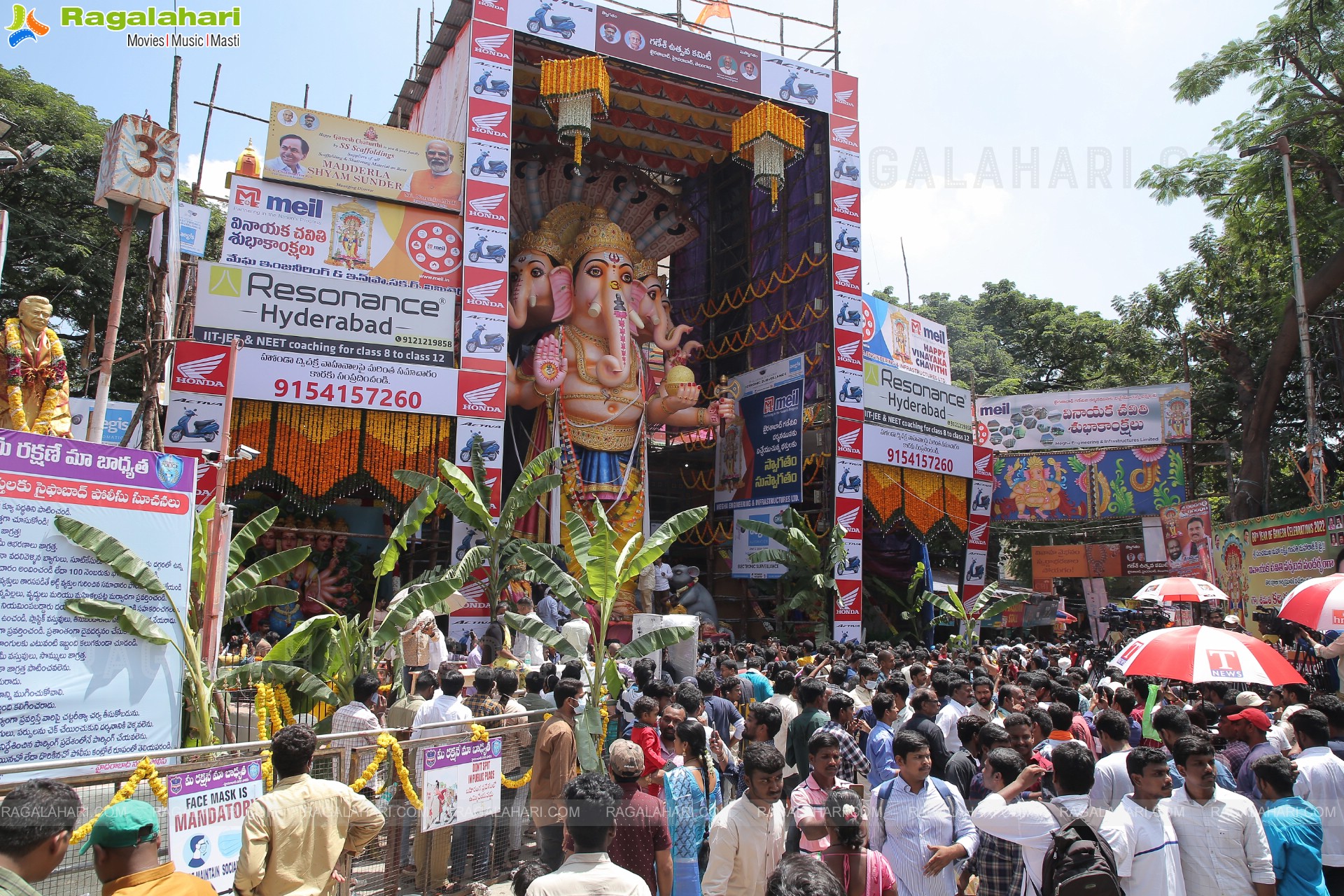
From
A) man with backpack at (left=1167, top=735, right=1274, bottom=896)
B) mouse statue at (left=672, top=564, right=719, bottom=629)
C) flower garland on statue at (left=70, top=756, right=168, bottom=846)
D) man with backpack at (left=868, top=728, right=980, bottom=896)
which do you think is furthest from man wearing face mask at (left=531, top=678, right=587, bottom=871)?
mouse statue at (left=672, top=564, right=719, bottom=629)

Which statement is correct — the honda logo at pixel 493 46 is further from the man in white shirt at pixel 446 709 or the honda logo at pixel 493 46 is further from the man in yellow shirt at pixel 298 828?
the man in yellow shirt at pixel 298 828

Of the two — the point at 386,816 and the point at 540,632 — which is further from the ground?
the point at 540,632

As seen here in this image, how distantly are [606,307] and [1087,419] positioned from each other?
14.1m

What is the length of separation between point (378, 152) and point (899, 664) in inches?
472

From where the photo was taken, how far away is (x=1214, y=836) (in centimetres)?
382

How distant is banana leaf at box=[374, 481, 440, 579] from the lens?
9.24 meters

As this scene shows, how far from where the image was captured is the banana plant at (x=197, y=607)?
6.00 metres

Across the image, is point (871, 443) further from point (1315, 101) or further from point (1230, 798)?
point (1230, 798)

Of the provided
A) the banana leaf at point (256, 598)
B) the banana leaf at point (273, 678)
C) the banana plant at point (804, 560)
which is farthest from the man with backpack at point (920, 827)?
the banana plant at point (804, 560)

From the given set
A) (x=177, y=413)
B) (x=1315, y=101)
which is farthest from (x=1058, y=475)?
(x=177, y=413)

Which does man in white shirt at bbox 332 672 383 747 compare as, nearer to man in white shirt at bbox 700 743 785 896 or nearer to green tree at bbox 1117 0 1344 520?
man in white shirt at bbox 700 743 785 896

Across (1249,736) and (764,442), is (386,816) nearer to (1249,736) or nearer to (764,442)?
(1249,736)

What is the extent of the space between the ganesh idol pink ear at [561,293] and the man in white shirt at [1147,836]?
15.2 meters

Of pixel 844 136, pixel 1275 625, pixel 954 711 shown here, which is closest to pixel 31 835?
Answer: pixel 954 711
